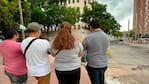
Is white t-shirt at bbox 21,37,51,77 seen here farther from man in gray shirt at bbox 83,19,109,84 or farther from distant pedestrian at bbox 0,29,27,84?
man in gray shirt at bbox 83,19,109,84

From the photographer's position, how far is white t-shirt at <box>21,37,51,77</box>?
5.14 metres

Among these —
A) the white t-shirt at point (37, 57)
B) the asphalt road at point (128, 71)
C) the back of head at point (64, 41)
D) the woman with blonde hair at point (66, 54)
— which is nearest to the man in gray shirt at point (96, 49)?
the woman with blonde hair at point (66, 54)

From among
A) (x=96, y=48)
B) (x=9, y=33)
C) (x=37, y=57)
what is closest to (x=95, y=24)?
(x=96, y=48)

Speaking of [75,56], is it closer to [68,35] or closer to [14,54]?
[68,35]

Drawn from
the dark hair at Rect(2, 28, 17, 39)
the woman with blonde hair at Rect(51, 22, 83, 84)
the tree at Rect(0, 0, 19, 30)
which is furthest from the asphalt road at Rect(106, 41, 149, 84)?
the tree at Rect(0, 0, 19, 30)

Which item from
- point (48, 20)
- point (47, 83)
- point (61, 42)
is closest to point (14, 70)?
point (47, 83)

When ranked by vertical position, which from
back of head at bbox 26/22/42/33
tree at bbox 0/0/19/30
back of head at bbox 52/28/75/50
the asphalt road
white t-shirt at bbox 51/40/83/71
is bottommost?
the asphalt road

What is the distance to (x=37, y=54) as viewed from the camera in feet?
17.0

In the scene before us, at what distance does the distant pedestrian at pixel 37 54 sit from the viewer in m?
5.14

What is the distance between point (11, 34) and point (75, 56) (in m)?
1.17

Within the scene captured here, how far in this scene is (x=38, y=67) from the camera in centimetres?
521

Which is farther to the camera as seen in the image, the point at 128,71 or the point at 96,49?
the point at 128,71

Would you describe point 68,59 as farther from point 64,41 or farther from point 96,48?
point 96,48

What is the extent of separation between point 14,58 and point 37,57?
1.51 feet
